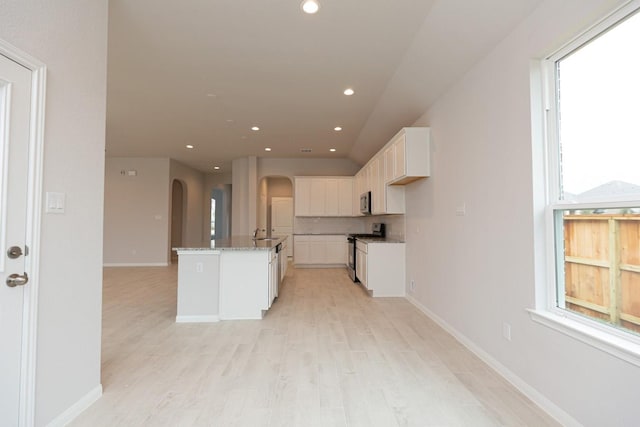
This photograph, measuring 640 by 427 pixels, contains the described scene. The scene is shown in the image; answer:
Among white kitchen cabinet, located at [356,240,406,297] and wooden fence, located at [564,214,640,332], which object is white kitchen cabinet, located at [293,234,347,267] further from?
wooden fence, located at [564,214,640,332]

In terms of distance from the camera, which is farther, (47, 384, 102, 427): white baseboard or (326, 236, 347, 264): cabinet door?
(326, 236, 347, 264): cabinet door

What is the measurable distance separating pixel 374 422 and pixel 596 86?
2.28m

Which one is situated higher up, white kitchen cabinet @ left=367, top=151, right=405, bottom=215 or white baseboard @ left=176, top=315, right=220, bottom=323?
white kitchen cabinet @ left=367, top=151, right=405, bottom=215

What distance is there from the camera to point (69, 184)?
1.75m

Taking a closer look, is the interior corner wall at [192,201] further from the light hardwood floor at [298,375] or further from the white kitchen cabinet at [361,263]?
the light hardwood floor at [298,375]

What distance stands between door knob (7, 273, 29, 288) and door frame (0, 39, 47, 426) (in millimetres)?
34

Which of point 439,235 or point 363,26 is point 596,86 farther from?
point 439,235

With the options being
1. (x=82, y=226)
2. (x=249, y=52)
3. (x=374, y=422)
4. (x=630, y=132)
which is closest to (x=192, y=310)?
(x=82, y=226)

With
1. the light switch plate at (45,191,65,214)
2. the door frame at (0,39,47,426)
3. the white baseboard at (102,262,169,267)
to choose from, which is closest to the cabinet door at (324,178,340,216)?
the white baseboard at (102,262,169,267)

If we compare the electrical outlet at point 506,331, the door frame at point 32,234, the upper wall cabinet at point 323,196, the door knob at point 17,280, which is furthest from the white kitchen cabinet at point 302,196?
the door knob at point 17,280

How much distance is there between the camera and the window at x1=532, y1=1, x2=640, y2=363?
1505mm

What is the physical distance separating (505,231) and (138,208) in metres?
8.27

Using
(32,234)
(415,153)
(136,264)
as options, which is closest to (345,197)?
(415,153)

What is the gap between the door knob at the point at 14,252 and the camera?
1419 millimetres
